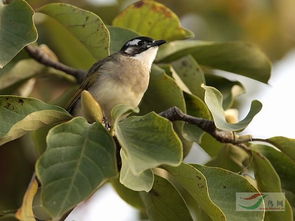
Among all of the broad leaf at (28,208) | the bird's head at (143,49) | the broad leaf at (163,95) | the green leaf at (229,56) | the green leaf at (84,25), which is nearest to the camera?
the broad leaf at (28,208)

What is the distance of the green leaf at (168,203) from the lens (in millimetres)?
2871

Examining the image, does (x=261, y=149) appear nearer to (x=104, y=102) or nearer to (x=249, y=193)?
(x=249, y=193)

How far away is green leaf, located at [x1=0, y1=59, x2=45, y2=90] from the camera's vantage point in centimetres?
354

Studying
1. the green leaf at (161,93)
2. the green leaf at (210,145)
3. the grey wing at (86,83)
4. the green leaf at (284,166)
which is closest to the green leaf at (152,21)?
the grey wing at (86,83)

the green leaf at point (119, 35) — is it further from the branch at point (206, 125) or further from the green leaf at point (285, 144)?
the green leaf at point (285, 144)

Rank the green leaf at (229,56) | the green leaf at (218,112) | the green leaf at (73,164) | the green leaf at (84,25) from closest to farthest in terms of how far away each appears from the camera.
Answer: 1. the green leaf at (73,164)
2. the green leaf at (218,112)
3. the green leaf at (84,25)
4. the green leaf at (229,56)

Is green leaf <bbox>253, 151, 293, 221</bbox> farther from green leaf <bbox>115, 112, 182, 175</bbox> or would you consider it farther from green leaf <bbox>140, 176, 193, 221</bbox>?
green leaf <bbox>115, 112, 182, 175</bbox>

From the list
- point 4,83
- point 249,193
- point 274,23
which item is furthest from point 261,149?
point 274,23

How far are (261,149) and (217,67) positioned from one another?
688mm

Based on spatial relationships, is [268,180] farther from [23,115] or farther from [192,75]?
[23,115]

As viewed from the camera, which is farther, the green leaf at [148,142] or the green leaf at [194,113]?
the green leaf at [194,113]

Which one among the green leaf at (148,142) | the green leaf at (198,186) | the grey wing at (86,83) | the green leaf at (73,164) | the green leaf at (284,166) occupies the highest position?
Answer: the green leaf at (148,142)

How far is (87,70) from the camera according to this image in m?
3.88

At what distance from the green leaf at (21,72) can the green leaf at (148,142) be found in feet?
4.30
